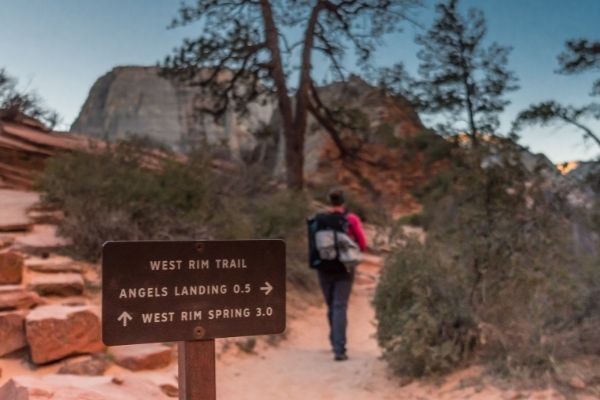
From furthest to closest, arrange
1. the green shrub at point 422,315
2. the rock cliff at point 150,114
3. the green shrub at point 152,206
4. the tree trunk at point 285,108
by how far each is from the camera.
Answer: the rock cliff at point 150,114 < the tree trunk at point 285,108 < the green shrub at point 152,206 < the green shrub at point 422,315

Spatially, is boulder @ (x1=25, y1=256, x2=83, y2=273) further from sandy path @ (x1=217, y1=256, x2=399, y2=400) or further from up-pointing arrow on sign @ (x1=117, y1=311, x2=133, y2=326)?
up-pointing arrow on sign @ (x1=117, y1=311, x2=133, y2=326)

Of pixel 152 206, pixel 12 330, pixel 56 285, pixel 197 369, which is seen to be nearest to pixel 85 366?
pixel 12 330

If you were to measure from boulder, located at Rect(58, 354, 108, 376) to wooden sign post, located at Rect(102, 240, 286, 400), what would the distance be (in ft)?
8.53

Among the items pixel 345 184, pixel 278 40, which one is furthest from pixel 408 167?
pixel 278 40

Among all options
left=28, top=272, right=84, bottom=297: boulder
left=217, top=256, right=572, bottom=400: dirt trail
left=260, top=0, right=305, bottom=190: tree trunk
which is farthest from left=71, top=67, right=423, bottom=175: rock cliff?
left=28, top=272, right=84, bottom=297: boulder

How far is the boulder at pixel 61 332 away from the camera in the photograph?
507 cm

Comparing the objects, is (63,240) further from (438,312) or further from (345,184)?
(345,184)

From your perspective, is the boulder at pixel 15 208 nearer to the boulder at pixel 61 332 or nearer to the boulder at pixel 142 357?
the boulder at pixel 61 332

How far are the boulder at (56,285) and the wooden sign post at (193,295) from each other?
3.84m

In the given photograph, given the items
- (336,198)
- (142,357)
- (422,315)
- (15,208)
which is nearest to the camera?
(422,315)

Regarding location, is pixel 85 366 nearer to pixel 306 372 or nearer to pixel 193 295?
pixel 306 372

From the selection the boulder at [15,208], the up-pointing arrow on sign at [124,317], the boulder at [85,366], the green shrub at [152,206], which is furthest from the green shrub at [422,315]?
the boulder at [15,208]

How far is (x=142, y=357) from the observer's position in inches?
217

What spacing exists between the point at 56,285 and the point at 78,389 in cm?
289
